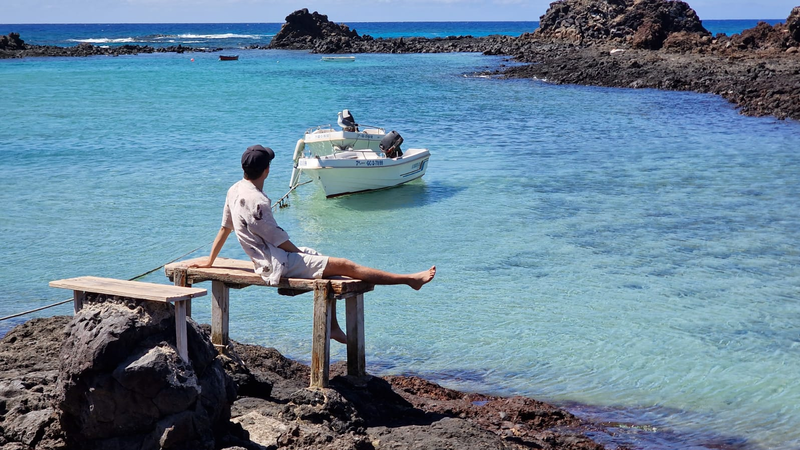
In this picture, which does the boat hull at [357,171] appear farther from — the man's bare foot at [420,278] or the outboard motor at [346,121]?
the man's bare foot at [420,278]

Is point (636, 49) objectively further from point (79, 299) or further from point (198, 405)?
point (198, 405)

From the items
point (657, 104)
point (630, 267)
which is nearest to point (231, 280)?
point (630, 267)

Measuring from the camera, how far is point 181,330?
14.4 ft

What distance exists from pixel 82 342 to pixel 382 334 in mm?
4500

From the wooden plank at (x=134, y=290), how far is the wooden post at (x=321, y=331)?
0.99 metres

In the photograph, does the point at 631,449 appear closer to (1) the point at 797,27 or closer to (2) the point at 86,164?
(2) the point at 86,164

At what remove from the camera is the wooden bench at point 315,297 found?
5.35 m

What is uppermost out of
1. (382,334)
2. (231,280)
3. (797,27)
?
(797,27)

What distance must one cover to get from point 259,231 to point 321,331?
2.65 ft

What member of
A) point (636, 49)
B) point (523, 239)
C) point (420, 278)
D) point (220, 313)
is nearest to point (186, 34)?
point (636, 49)

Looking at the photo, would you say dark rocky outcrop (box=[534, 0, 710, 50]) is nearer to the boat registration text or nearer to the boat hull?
the boat hull

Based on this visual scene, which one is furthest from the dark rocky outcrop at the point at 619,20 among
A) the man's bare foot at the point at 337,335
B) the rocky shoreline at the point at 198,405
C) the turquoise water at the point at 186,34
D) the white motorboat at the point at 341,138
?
the man's bare foot at the point at 337,335

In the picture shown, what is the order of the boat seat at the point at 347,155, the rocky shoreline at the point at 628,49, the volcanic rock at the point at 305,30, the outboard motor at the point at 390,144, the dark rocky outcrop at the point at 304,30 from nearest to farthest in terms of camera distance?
the boat seat at the point at 347,155
the outboard motor at the point at 390,144
the rocky shoreline at the point at 628,49
the volcanic rock at the point at 305,30
the dark rocky outcrop at the point at 304,30

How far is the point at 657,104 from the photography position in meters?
29.8
